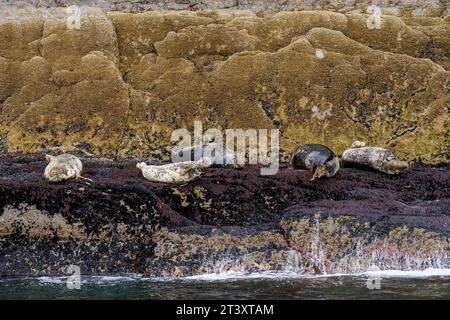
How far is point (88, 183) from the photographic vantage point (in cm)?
1484

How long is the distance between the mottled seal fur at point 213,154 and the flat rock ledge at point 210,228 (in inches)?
66.8

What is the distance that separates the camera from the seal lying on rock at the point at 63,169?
48.9 feet

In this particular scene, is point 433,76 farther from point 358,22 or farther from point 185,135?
point 185,135

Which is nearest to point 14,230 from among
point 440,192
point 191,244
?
point 191,244

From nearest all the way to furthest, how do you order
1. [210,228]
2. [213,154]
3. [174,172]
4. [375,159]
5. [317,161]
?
1. [210,228]
2. [174,172]
3. [317,161]
4. [375,159]
5. [213,154]

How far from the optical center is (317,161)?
16172mm

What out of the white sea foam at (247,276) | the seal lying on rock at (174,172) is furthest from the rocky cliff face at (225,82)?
the white sea foam at (247,276)

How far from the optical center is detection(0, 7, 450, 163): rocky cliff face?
67.2 feet

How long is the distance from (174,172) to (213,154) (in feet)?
6.82

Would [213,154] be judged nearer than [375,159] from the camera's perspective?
No

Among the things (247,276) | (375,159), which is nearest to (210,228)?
(247,276)

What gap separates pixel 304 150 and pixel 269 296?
617 cm

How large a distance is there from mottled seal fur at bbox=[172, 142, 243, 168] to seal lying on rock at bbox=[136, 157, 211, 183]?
1368 mm

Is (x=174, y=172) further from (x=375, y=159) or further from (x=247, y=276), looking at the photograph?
(x=375, y=159)
